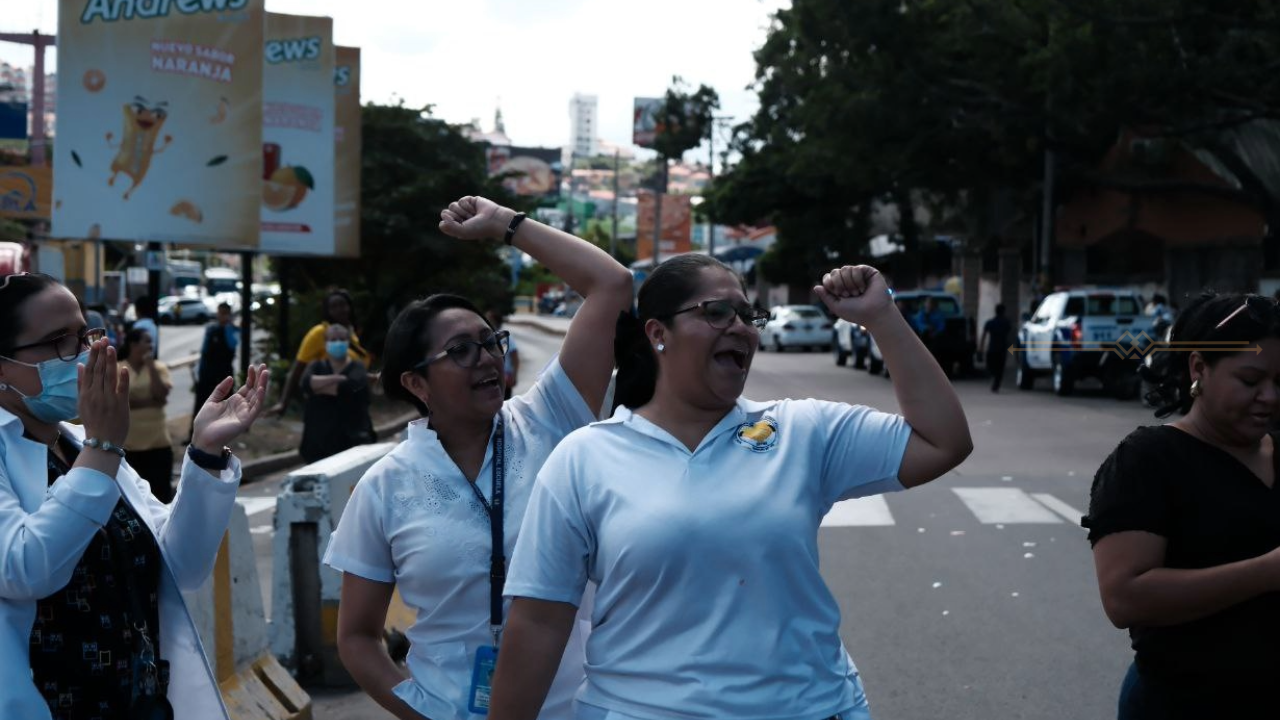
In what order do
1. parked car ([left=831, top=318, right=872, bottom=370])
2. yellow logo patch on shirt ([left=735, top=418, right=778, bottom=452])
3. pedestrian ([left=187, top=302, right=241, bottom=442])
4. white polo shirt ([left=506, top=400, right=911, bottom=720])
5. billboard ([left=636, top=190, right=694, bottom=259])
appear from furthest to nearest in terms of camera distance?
billboard ([left=636, top=190, right=694, bottom=259]) → parked car ([left=831, top=318, right=872, bottom=370]) → pedestrian ([left=187, top=302, right=241, bottom=442]) → yellow logo patch on shirt ([left=735, top=418, right=778, bottom=452]) → white polo shirt ([left=506, top=400, right=911, bottom=720])

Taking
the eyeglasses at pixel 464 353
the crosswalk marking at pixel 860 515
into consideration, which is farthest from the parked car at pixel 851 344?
the eyeglasses at pixel 464 353

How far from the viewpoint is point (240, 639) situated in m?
6.54

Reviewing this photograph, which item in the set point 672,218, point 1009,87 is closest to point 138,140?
point 1009,87

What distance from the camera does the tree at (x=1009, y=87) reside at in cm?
2295

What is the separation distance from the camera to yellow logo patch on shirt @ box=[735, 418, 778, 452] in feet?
10.3

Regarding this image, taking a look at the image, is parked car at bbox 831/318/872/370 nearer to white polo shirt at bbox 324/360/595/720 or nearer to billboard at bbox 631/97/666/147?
white polo shirt at bbox 324/360/595/720

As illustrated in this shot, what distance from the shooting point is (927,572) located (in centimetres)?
1044

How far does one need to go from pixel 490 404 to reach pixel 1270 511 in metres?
1.81

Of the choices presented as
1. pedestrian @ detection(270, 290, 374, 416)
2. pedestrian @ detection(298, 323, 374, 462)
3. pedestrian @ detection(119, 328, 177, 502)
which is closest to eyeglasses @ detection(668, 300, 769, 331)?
pedestrian @ detection(298, 323, 374, 462)

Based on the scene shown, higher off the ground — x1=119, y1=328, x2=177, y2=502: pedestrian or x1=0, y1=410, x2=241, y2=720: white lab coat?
x1=0, y1=410, x2=241, y2=720: white lab coat

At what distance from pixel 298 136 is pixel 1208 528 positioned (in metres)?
21.5

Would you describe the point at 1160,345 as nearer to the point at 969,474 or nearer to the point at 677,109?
the point at 969,474

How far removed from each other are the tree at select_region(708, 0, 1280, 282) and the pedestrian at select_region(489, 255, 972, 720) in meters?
20.0

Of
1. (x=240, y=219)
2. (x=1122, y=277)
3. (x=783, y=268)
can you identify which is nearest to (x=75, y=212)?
(x=240, y=219)
